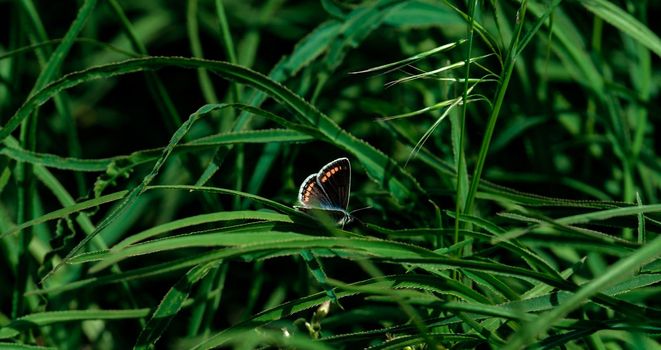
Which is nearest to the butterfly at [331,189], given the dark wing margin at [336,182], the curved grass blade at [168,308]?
the dark wing margin at [336,182]

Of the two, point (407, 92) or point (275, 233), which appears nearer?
point (275, 233)

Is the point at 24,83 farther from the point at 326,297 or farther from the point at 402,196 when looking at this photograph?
the point at 326,297

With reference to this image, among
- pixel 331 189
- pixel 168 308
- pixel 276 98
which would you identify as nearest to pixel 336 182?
pixel 331 189

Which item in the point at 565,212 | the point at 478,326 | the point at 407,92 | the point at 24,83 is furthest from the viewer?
the point at 24,83

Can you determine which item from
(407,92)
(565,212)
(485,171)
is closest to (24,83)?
(407,92)

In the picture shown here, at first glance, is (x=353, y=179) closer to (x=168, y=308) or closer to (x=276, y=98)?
(x=276, y=98)

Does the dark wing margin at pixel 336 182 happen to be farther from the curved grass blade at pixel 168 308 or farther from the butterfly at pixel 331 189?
the curved grass blade at pixel 168 308

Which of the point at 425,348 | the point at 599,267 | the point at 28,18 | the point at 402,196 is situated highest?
the point at 28,18
